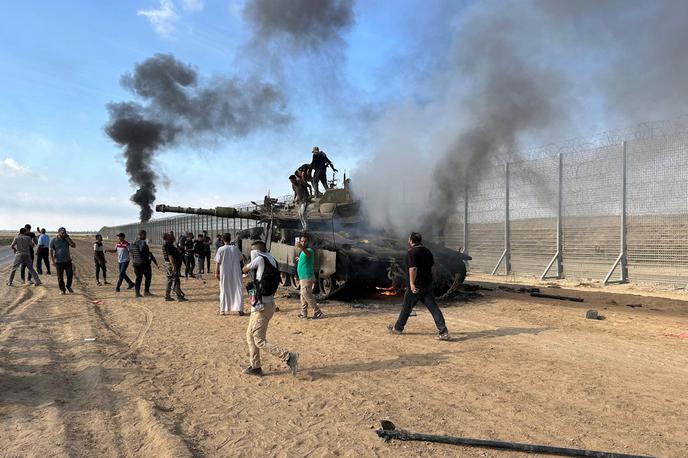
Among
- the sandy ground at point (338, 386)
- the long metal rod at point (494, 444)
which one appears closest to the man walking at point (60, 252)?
the sandy ground at point (338, 386)

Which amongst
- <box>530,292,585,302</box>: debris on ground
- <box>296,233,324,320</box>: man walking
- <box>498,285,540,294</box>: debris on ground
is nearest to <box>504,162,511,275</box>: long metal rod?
<box>498,285,540,294</box>: debris on ground

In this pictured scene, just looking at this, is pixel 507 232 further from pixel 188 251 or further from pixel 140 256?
pixel 140 256

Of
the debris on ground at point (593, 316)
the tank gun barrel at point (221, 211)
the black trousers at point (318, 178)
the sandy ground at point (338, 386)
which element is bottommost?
the sandy ground at point (338, 386)

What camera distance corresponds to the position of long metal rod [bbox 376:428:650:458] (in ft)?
10.1

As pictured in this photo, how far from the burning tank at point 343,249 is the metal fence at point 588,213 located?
4.67 m

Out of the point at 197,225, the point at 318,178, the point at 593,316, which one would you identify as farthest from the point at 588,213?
the point at 197,225

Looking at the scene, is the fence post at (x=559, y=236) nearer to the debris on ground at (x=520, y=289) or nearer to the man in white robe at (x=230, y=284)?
the debris on ground at (x=520, y=289)

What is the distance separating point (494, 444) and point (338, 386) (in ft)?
5.64

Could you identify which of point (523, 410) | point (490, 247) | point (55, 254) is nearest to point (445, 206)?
point (490, 247)

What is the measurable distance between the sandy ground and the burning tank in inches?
52.7

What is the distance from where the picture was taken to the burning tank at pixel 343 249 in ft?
31.0

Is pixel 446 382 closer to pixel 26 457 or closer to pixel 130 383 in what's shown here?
pixel 130 383

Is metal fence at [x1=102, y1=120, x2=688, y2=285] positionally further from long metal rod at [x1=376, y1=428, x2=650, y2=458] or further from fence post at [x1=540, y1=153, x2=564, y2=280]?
long metal rod at [x1=376, y1=428, x2=650, y2=458]

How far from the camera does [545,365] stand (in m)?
5.27
